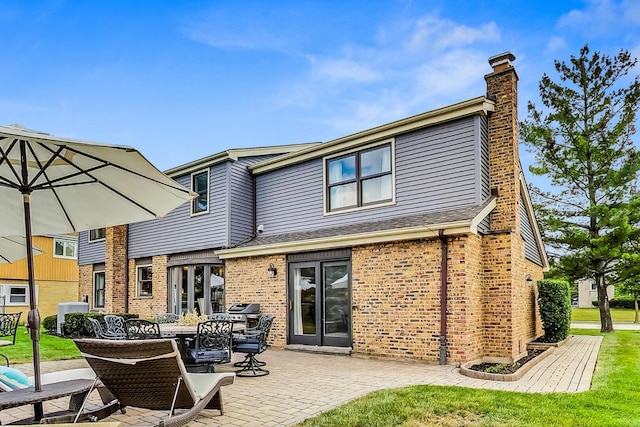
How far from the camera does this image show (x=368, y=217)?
1186cm

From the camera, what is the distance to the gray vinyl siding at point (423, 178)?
10367mm

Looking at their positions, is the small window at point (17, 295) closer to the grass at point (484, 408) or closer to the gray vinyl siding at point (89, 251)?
the gray vinyl siding at point (89, 251)

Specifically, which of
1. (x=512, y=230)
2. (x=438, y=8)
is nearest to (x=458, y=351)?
(x=512, y=230)

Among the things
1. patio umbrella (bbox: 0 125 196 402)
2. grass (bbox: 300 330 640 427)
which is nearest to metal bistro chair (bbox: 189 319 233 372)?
grass (bbox: 300 330 640 427)

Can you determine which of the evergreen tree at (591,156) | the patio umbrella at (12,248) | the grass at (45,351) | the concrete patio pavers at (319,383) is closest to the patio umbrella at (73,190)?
the patio umbrella at (12,248)

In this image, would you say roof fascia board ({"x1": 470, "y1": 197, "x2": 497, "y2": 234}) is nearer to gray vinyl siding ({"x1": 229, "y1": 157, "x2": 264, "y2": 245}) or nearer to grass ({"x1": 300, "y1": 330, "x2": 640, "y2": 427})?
grass ({"x1": 300, "y1": 330, "x2": 640, "y2": 427})

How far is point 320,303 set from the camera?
11.6m

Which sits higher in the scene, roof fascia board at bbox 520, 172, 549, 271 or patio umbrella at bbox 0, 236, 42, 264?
roof fascia board at bbox 520, 172, 549, 271

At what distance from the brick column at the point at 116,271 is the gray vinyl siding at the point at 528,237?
46.4 ft

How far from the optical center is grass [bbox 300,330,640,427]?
203 inches

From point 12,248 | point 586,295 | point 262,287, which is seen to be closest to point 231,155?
point 262,287

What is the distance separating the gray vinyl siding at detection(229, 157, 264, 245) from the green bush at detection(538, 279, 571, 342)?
29.3ft

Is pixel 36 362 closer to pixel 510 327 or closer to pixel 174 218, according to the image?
pixel 510 327

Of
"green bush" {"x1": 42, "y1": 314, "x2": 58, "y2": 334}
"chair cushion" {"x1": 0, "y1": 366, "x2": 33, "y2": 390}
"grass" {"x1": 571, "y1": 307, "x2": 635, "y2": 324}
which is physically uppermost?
"chair cushion" {"x1": 0, "y1": 366, "x2": 33, "y2": 390}
